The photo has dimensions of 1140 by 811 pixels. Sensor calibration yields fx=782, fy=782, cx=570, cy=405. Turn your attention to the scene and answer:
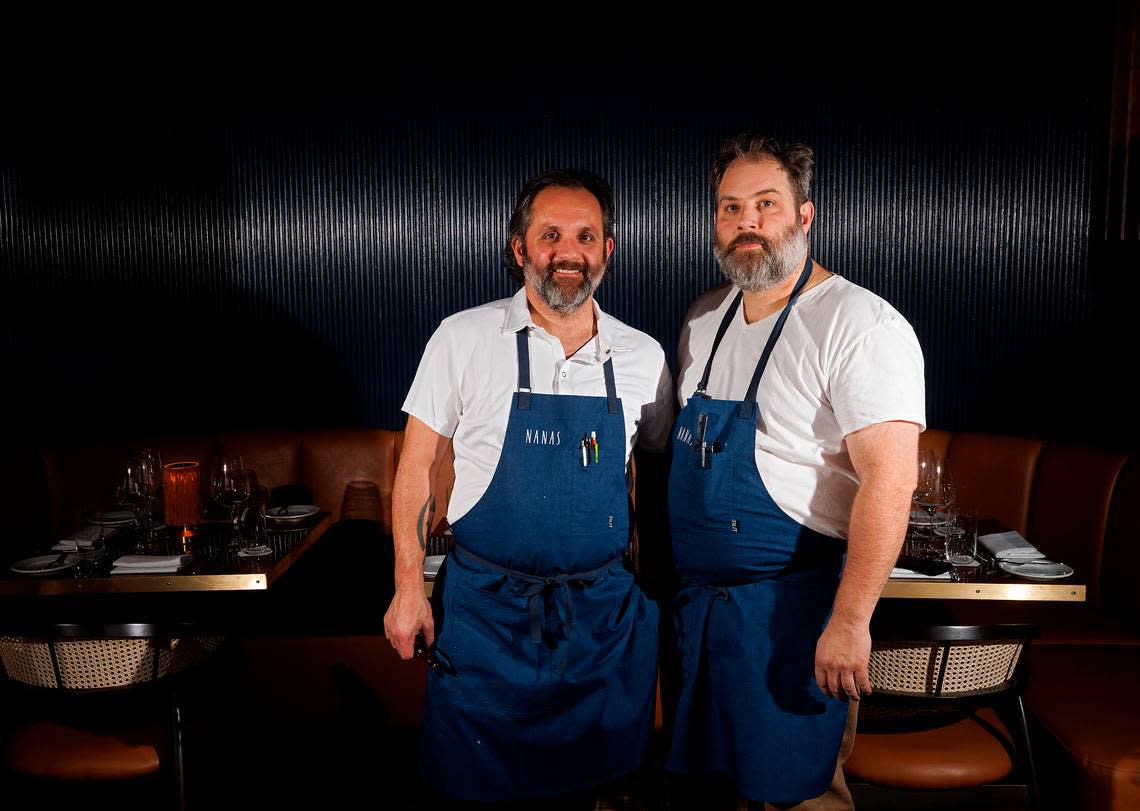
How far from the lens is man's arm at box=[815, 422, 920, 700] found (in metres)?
1.59

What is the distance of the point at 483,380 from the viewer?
1881mm

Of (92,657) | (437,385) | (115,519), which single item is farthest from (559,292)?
(115,519)

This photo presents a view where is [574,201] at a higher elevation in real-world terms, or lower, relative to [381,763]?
higher

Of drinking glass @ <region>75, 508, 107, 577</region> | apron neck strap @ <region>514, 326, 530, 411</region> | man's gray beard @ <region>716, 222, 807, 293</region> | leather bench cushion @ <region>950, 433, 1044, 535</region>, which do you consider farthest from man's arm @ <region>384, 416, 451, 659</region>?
leather bench cushion @ <region>950, 433, 1044, 535</region>

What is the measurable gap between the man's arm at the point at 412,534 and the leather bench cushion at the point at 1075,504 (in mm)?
2567

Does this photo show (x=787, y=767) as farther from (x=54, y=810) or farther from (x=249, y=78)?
(x=249, y=78)

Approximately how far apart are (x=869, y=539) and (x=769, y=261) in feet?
2.24

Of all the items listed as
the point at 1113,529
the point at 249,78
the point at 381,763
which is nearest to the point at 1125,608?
the point at 1113,529

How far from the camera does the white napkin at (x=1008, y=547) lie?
8.05 ft

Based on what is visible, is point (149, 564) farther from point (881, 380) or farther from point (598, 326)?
point (881, 380)

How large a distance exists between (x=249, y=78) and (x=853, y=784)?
3969 millimetres

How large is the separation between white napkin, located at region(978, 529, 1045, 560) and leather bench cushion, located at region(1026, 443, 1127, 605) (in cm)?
59

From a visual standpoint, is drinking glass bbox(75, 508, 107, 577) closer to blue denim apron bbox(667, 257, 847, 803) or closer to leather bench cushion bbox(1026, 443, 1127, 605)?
blue denim apron bbox(667, 257, 847, 803)

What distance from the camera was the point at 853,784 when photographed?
8.40ft
